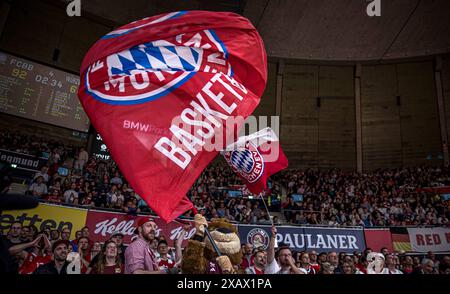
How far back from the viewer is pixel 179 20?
3.51 m

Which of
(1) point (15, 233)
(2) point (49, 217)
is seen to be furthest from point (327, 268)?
(2) point (49, 217)

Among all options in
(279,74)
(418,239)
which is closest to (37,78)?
(279,74)

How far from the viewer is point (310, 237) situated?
34.3ft

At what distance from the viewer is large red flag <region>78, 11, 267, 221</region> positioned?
277 centimetres

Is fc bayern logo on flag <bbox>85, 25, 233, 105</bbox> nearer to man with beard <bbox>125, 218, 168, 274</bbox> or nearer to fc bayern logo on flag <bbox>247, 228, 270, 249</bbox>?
man with beard <bbox>125, 218, 168, 274</bbox>

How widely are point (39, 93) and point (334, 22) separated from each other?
55.2 ft

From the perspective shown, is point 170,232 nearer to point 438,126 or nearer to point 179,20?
point 179,20

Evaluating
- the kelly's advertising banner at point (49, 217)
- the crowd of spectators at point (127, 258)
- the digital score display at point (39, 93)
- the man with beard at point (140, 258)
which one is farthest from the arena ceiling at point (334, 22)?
the man with beard at point (140, 258)

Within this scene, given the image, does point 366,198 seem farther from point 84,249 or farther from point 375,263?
point 84,249

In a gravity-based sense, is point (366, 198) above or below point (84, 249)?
above

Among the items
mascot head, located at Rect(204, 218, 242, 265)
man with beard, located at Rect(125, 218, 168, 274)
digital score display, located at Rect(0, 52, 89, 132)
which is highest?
digital score display, located at Rect(0, 52, 89, 132)

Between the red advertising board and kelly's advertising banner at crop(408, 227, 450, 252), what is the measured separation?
31.1 inches

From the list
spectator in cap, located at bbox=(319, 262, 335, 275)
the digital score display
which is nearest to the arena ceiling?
the digital score display

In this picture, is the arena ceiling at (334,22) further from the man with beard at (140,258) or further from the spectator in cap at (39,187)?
the man with beard at (140,258)
